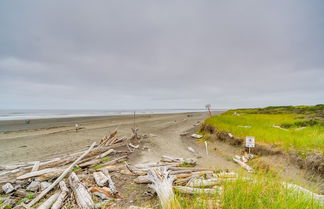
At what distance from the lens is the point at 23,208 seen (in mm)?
4062

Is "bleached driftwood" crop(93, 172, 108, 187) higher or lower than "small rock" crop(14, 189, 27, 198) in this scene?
higher

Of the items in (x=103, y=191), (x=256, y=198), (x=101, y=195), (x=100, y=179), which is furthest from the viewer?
(x=100, y=179)

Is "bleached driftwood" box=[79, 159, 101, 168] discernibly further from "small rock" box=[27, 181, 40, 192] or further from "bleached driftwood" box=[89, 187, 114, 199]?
"bleached driftwood" box=[89, 187, 114, 199]

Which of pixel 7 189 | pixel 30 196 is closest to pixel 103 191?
pixel 30 196

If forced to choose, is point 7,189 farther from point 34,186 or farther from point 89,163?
point 89,163

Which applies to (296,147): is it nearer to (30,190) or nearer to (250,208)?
(250,208)

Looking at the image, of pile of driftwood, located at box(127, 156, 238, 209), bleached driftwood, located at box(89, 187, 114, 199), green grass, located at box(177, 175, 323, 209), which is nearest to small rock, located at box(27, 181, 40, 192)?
bleached driftwood, located at box(89, 187, 114, 199)

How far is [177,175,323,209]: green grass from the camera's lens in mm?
2514

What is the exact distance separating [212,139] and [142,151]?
23.3 feet

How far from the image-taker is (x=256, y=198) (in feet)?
8.98

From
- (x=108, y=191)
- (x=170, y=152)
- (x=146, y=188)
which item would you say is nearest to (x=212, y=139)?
(x=170, y=152)

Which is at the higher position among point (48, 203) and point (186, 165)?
point (48, 203)

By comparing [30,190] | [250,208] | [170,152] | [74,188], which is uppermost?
[250,208]

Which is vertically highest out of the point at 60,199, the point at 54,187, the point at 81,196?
the point at 81,196
